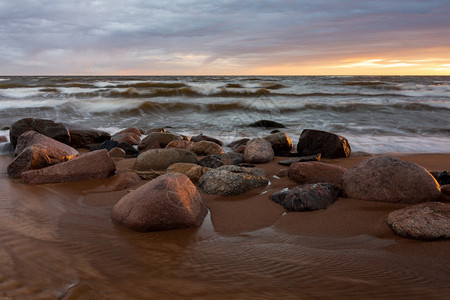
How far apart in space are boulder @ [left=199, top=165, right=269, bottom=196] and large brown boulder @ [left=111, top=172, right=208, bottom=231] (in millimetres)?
622

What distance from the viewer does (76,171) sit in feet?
12.6

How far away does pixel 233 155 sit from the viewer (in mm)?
5203

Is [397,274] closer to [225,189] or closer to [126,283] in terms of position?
[126,283]

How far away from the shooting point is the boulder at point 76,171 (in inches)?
147

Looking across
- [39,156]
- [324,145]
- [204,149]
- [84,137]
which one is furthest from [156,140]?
[324,145]

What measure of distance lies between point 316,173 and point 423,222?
58.1 inches

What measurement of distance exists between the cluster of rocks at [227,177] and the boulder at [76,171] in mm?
10

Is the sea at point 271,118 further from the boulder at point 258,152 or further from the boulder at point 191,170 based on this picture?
the boulder at point 191,170

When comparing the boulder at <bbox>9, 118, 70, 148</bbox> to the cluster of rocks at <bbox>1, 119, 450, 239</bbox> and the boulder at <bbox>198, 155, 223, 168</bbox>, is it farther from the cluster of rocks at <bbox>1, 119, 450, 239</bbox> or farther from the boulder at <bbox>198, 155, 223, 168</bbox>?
the boulder at <bbox>198, 155, 223, 168</bbox>

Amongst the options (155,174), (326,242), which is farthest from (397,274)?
(155,174)

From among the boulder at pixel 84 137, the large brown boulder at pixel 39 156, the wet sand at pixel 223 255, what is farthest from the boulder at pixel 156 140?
the wet sand at pixel 223 255

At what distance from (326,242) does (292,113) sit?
1228 centimetres

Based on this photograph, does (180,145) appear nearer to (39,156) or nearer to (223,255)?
(39,156)

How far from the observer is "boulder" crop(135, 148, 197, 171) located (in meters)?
4.45
